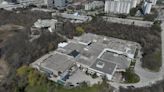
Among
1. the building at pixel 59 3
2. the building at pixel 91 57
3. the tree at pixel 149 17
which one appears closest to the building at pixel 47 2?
the building at pixel 59 3

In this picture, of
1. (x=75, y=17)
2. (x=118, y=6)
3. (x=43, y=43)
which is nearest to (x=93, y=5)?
(x=118, y=6)

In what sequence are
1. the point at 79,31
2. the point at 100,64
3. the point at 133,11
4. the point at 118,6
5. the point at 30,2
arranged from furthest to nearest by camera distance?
the point at 30,2
the point at 133,11
the point at 118,6
the point at 79,31
the point at 100,64

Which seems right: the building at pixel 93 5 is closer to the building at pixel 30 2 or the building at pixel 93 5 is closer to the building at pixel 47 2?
the building at pixel 47 2

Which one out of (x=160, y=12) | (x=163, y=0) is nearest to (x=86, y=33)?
(x=160, y=12)

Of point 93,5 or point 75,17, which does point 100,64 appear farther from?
point 93,5

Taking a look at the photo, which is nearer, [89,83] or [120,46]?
[89,83]

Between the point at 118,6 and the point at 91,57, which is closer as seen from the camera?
the point at 91,57

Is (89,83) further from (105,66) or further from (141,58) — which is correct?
(141,58)
